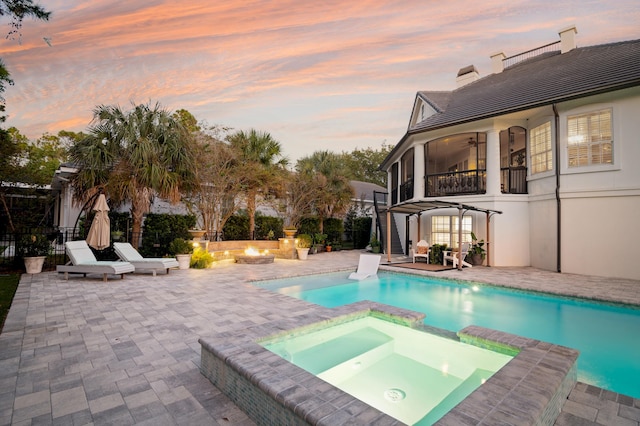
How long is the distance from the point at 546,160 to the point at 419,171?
5.06m

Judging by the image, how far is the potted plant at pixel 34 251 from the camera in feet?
31.8

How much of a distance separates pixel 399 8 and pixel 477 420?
38.2 ft

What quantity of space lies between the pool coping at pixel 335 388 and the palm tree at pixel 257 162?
39.6ft

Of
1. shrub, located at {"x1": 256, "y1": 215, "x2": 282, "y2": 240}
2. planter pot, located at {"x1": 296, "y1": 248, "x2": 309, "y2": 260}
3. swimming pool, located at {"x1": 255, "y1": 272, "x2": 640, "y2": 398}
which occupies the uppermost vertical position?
Result: shrub, located at {"x1": 256, "y1": 215, "x2": 282, "y2": 240}

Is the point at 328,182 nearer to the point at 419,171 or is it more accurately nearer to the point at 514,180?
the point at 419,171

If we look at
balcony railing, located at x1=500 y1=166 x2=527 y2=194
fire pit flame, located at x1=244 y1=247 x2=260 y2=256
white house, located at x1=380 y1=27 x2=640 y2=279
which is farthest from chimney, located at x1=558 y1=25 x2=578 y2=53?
fire pit flame, located at x1=244 y1=247 x2=260 y2=256

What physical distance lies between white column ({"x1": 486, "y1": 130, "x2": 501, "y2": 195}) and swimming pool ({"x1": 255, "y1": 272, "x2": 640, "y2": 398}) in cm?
525

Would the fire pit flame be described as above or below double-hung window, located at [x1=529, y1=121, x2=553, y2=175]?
below

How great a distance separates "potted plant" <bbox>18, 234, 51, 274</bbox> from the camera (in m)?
9.69

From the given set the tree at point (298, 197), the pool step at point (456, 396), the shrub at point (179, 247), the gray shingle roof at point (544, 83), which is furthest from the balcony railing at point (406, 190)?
the pool step at point (456, 396)

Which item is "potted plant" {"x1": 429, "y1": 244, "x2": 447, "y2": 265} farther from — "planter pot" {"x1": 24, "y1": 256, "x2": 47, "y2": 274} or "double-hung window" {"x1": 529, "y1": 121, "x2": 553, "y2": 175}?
"planter pot" {"x1": 24, "y1": 256, "x2": 47, "y2": 274}

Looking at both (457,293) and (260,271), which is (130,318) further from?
(457,293)

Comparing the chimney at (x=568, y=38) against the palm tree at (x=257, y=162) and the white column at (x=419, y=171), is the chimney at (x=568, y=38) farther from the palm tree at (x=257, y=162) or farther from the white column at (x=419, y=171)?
the palm tree at (x=257, y=162)

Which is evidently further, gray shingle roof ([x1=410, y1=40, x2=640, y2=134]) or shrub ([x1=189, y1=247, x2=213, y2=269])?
shrub ([x1=189, y1=247, x2=213, y2=269])
